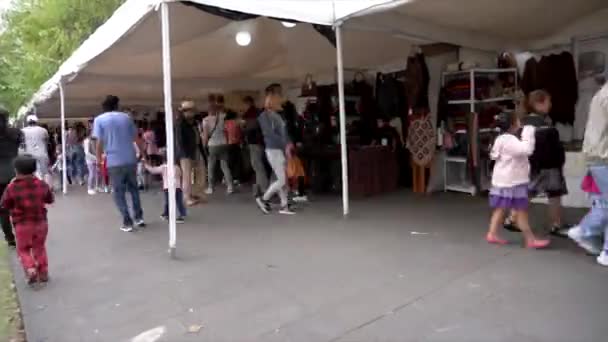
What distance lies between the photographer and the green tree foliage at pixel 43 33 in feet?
78.1

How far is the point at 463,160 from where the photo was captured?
349 inches

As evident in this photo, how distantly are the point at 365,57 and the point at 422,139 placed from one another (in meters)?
2.03

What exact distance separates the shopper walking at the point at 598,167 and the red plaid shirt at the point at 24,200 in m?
5.03

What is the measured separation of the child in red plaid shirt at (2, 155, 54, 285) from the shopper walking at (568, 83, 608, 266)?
16.4 feet

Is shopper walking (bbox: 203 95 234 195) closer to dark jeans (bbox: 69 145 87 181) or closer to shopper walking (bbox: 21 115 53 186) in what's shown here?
shopper walking (bbox: 21 115 53 186)

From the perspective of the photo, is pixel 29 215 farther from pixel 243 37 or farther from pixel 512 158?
pixel 243 37

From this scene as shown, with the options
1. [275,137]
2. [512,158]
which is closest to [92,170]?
[275,137]

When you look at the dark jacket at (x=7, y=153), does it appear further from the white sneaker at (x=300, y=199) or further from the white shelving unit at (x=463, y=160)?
the white shelving unit at (x=463, y=160)

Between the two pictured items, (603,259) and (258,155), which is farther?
(258,155)

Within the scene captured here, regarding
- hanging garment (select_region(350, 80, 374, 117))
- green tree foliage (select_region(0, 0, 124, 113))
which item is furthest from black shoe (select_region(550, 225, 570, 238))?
green tree foliage (select_region(0, 0, 124, 113))

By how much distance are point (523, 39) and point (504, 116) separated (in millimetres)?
3504

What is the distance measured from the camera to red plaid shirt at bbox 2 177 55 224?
5.24m

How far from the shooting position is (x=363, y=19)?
6887 millimetres

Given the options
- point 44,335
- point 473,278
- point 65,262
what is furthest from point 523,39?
point 44,335
